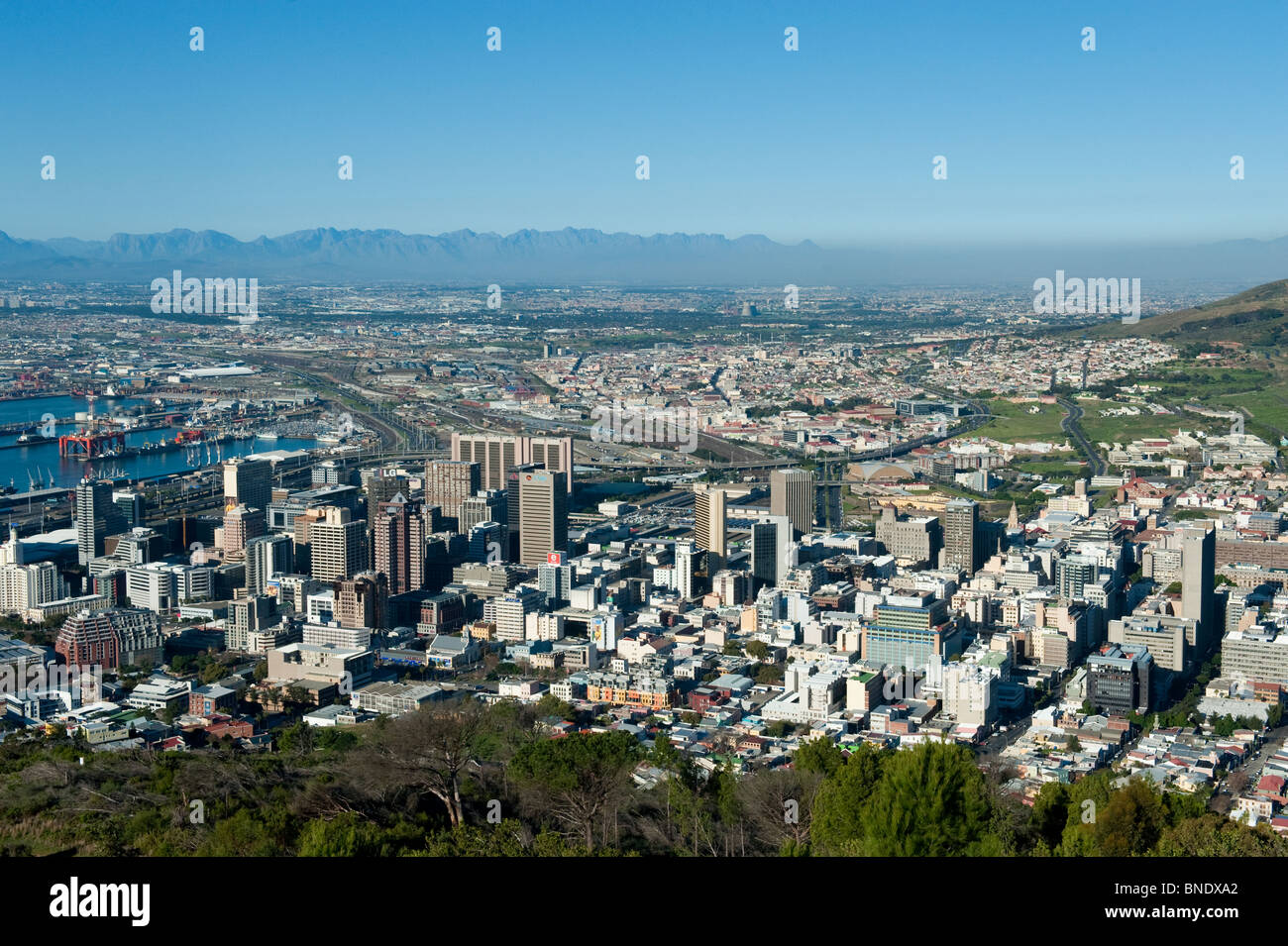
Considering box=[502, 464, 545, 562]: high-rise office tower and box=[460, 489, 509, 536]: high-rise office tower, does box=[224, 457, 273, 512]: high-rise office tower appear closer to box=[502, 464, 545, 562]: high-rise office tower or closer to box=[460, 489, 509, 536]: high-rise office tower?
box=[502, 464, 545, 562]: high-rise office tower

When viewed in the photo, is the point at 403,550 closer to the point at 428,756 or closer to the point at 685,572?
the point at 685,572

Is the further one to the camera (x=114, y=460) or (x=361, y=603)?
(x=114, y=460)

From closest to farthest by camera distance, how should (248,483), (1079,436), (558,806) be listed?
(558,806)
(248,483)
(1079,436)

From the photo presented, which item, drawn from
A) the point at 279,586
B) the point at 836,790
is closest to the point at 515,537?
the point at 279,586

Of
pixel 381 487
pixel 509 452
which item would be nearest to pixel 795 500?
pixel 509 452

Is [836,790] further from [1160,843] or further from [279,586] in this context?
[279,586]

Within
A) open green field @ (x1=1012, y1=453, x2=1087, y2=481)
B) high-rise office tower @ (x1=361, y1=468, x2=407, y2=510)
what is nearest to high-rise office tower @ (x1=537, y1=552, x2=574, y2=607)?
high-rise office tower @ (x1=361, y1=468, x2=407, y2=510)

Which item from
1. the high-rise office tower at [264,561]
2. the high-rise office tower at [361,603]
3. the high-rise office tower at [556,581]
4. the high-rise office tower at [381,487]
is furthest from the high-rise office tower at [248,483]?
the high-rise office tower at [556,581]
